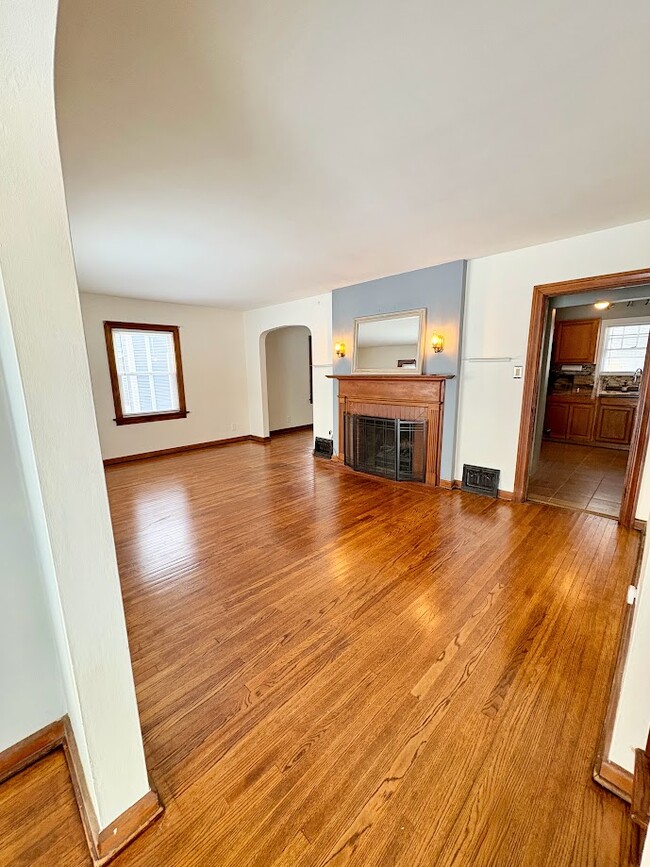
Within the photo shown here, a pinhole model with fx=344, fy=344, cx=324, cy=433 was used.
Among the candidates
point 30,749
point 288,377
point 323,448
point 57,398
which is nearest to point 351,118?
point 57,398

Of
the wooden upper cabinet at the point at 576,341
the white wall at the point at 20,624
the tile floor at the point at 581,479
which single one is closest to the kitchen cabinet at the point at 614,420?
the tile floor at the point at 581,479

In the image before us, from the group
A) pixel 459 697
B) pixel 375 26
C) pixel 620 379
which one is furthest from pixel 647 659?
pixel 620 379

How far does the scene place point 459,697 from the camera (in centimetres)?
153

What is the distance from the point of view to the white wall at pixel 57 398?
0.71m

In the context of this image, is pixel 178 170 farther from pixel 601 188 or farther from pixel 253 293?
pixel 253 293

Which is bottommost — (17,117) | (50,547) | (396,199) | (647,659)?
(647,659)

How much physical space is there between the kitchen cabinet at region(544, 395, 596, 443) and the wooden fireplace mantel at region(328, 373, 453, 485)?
148 inches

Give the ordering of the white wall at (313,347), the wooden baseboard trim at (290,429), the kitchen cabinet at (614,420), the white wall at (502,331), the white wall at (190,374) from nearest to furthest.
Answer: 1. the white wall at (502,331)
2. the white wall at (190,374)
3. the white wall at (313,347)
4. the kitchen cabinet at (614,420)
5. the wooden baseboard trim at (290,429)

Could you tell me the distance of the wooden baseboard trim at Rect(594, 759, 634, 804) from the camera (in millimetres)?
1151

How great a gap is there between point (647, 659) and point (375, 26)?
Result: 226cm

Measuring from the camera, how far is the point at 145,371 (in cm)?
576

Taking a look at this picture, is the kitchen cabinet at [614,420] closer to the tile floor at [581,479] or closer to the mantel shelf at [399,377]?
the tile floor at [581,479]

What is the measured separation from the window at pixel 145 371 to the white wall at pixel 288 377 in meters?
1.94

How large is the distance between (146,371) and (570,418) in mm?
7525
